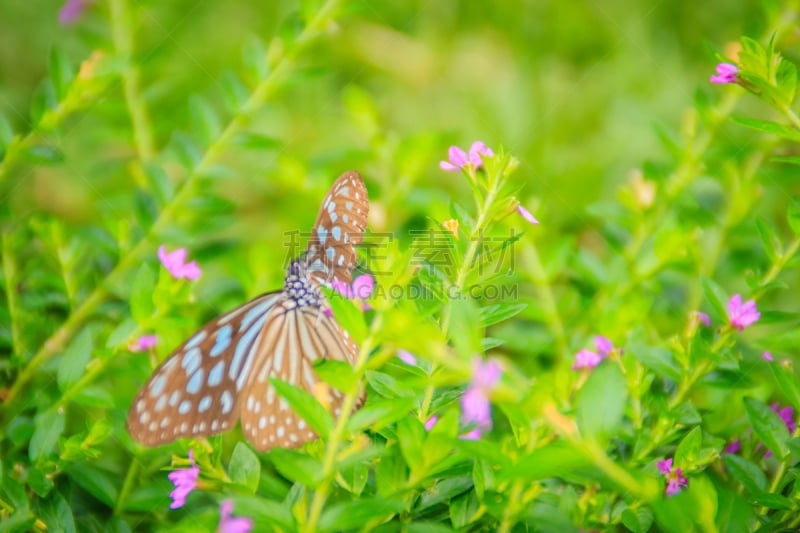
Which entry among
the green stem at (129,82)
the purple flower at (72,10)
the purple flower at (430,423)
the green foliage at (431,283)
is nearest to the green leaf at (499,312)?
the green foliage at (431,283)

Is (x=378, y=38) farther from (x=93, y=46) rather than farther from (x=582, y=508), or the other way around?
(x=582, y=508)

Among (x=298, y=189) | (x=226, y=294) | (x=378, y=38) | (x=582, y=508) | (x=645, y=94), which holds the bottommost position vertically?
(x=582, y=508)

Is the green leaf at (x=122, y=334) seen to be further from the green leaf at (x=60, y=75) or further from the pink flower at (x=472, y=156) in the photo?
the pink flower at (x=472, y=156)

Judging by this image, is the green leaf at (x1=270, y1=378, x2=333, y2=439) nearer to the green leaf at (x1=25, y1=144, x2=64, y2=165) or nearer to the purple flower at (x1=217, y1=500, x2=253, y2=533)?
the purple flower at (x1=217, y1=500, x2=253, y2=533)

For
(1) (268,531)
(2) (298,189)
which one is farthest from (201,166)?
(1) (268,531)

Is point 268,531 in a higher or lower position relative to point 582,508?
higher

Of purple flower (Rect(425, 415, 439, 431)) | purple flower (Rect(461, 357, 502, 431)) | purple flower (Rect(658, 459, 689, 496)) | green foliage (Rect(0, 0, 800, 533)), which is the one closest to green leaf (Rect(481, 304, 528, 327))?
green foliage (Rect(0, 0, 800, 533))

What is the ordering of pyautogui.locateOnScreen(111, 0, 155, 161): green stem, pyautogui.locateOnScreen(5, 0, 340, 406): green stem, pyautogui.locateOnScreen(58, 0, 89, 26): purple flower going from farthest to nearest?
pyautogui.locateOnScreen(58, 0, 89, 26): purple flower, pyautogui.locateOnScreen(111, 0, 155, 161): green stem, pyautogui.locateOnScreen(5, 0, 340, 406): green stem
